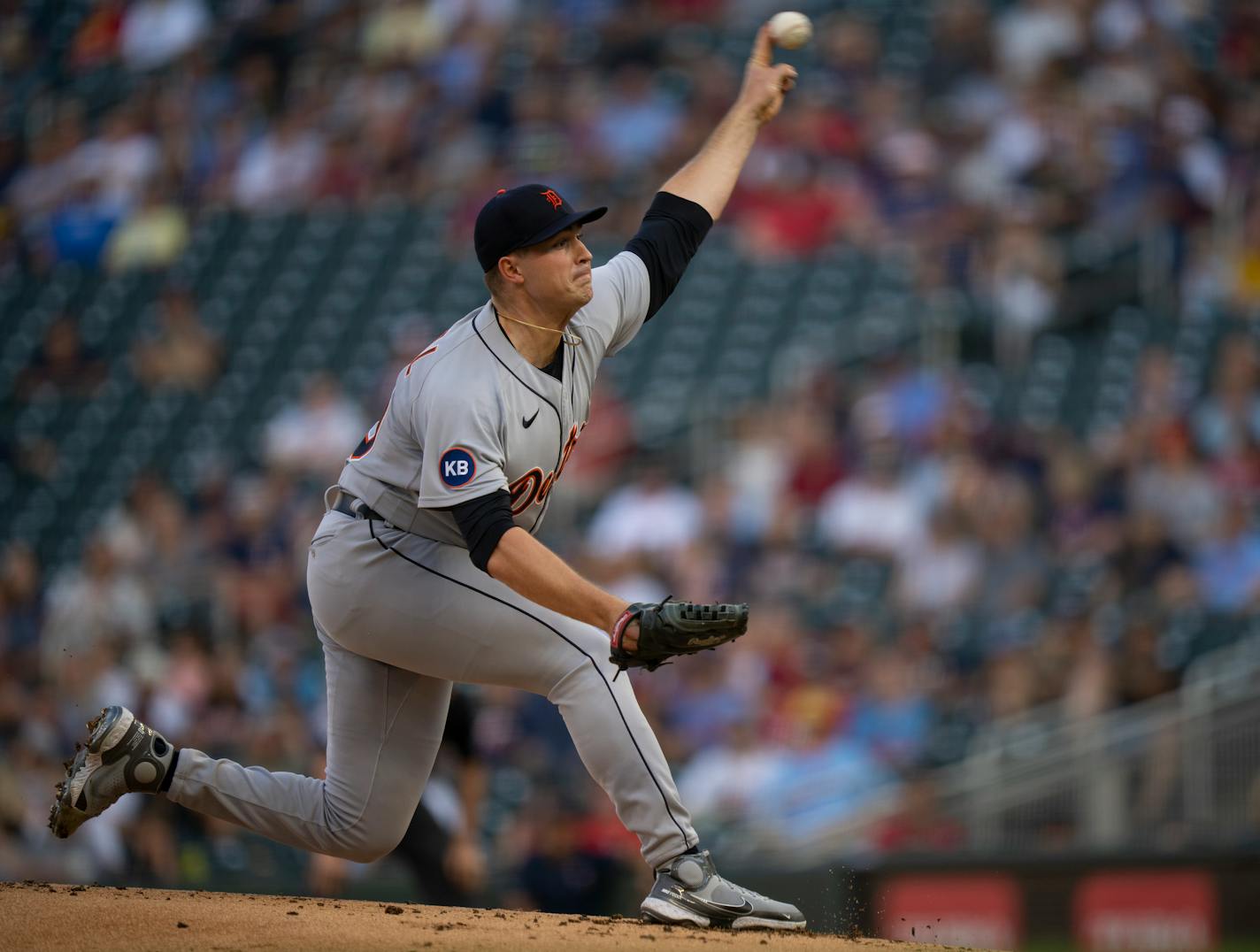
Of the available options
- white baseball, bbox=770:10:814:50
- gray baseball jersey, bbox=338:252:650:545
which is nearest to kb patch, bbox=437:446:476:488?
gray baseball jersey, bbox=338:252:650:545

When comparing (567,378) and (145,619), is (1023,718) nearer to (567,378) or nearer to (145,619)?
(567,378)

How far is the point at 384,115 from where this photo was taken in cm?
1345

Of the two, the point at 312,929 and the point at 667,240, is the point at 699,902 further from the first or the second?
the point at 667,240

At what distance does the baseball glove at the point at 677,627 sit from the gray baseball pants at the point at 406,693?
48 centimetres

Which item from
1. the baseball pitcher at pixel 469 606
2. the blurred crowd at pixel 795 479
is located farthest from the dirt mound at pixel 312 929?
the blurred crowd at pixel 795 479

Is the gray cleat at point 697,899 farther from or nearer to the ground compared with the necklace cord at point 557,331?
nearer to the ground

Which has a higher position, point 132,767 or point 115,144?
point 132,767

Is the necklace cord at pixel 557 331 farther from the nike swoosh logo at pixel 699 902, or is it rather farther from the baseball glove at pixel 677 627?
the nike swoosh logo at pixel 699 902

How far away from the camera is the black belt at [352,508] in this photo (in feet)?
13.6

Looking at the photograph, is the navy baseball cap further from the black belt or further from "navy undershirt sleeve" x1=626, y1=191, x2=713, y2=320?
the black belt

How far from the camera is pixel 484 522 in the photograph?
3654 mm

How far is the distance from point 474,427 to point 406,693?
815mm

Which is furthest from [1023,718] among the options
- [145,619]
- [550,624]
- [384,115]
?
[384,115]

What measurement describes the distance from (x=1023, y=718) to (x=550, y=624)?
A: 4.25 meters
